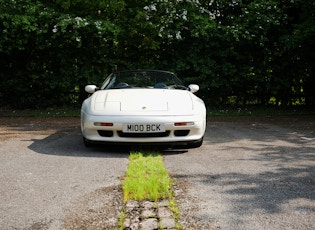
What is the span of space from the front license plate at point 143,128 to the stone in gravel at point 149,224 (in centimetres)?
248

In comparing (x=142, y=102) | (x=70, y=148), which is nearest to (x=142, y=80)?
(x=142, y=102)

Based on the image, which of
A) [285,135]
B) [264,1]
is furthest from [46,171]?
[264,1]

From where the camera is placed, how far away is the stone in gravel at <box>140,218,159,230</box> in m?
2.96

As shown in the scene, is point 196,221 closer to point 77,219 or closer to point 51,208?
point 77,219

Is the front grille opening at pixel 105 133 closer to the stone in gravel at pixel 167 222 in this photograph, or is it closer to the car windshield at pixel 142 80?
the car windshield at pixel 142 80

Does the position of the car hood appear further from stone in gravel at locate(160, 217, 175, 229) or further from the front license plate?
stone in gravel at locate(160, 217, 175, 229)

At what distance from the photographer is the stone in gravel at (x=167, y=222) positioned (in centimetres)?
296

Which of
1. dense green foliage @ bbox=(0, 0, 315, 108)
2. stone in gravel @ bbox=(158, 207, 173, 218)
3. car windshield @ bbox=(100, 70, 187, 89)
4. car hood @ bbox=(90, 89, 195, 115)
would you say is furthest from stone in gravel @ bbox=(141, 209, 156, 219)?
dense green foliage @ bbox=(0, 0, 315, 108)

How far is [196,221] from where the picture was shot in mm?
3100

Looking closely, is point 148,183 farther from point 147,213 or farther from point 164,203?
Answer: point 147,213

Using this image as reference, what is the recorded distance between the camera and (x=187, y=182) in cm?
421

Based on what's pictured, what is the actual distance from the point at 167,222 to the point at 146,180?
112 cm

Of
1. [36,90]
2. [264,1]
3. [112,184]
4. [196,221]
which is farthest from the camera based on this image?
[36,90]

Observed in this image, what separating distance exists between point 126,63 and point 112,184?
8.33 meters
